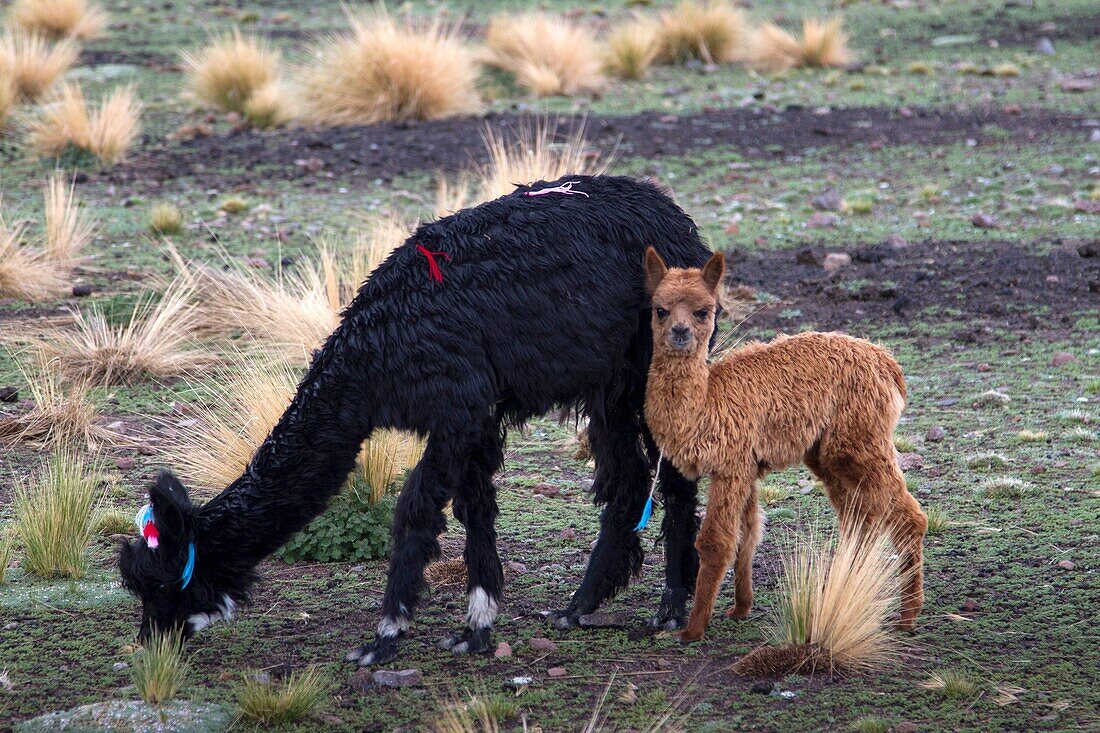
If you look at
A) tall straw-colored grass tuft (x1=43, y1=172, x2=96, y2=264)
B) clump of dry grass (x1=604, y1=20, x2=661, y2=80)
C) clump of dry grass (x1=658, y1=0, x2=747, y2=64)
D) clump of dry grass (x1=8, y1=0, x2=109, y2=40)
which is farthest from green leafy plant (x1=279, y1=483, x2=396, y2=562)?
clump of dry grass (x1=8, y1=0, x2=109, y2=40)

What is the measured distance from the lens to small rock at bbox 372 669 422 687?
5.43 meters

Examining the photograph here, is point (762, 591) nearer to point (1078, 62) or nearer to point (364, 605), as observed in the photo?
point (364, 605)

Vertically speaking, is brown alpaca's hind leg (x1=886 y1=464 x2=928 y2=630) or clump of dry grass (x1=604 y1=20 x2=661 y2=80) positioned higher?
clump of dry grass (x1=604 y1=20 x2=661 y2=80)

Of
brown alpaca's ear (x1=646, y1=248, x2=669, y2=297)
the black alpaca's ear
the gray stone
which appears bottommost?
the gray stone

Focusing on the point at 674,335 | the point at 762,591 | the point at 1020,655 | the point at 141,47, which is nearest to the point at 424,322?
the point at 674,335

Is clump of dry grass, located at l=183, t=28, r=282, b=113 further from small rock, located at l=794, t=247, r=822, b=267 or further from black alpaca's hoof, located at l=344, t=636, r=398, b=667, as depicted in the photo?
black alpaca's hoof, located at l=344, t=636, r=398, b=667

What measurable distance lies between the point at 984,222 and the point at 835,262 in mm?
1988

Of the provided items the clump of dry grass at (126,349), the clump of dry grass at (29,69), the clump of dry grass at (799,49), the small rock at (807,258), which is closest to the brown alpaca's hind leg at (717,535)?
the clump of dry grass at (126,349)

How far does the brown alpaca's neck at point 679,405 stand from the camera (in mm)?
5684

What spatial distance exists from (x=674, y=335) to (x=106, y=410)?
5.27 metres

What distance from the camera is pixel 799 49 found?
19984 millimetres

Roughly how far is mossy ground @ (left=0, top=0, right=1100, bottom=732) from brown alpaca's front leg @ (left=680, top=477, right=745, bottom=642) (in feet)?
0.99

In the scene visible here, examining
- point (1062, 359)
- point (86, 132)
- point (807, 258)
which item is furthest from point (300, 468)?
point (86, 132)

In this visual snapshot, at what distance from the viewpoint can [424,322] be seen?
18.0ft
